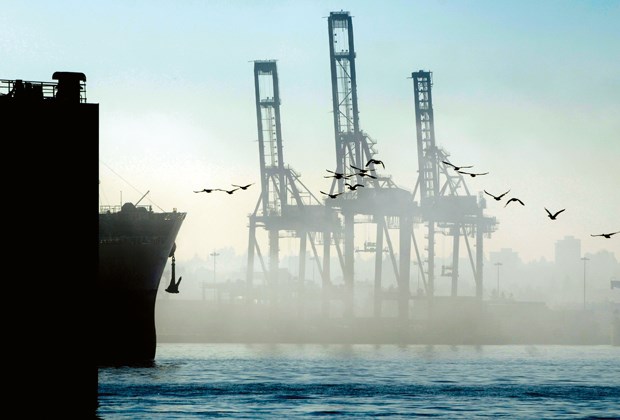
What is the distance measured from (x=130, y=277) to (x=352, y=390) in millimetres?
25844

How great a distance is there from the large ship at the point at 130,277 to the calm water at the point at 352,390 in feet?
8.60

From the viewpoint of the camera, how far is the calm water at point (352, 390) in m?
58.2

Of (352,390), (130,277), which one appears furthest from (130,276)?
(352,390)

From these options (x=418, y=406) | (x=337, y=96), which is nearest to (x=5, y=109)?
(x=418, y=406)

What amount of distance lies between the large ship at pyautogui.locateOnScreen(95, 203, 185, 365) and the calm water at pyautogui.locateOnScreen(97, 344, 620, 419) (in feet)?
8.60

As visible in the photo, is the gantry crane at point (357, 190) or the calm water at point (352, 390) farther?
the gantry crane at point (357, 190)

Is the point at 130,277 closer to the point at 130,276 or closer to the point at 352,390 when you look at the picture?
the point at 130,276

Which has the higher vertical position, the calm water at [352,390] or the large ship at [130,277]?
the large ship at [130,277]

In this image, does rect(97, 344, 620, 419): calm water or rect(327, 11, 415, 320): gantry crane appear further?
rect(327, 11, 415, 320): gantry crane

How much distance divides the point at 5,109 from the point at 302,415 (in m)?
20.9

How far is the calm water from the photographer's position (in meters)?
58.2

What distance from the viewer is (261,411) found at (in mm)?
57250

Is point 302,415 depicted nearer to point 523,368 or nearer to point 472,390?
point 472,390

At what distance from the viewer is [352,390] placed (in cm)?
7494
